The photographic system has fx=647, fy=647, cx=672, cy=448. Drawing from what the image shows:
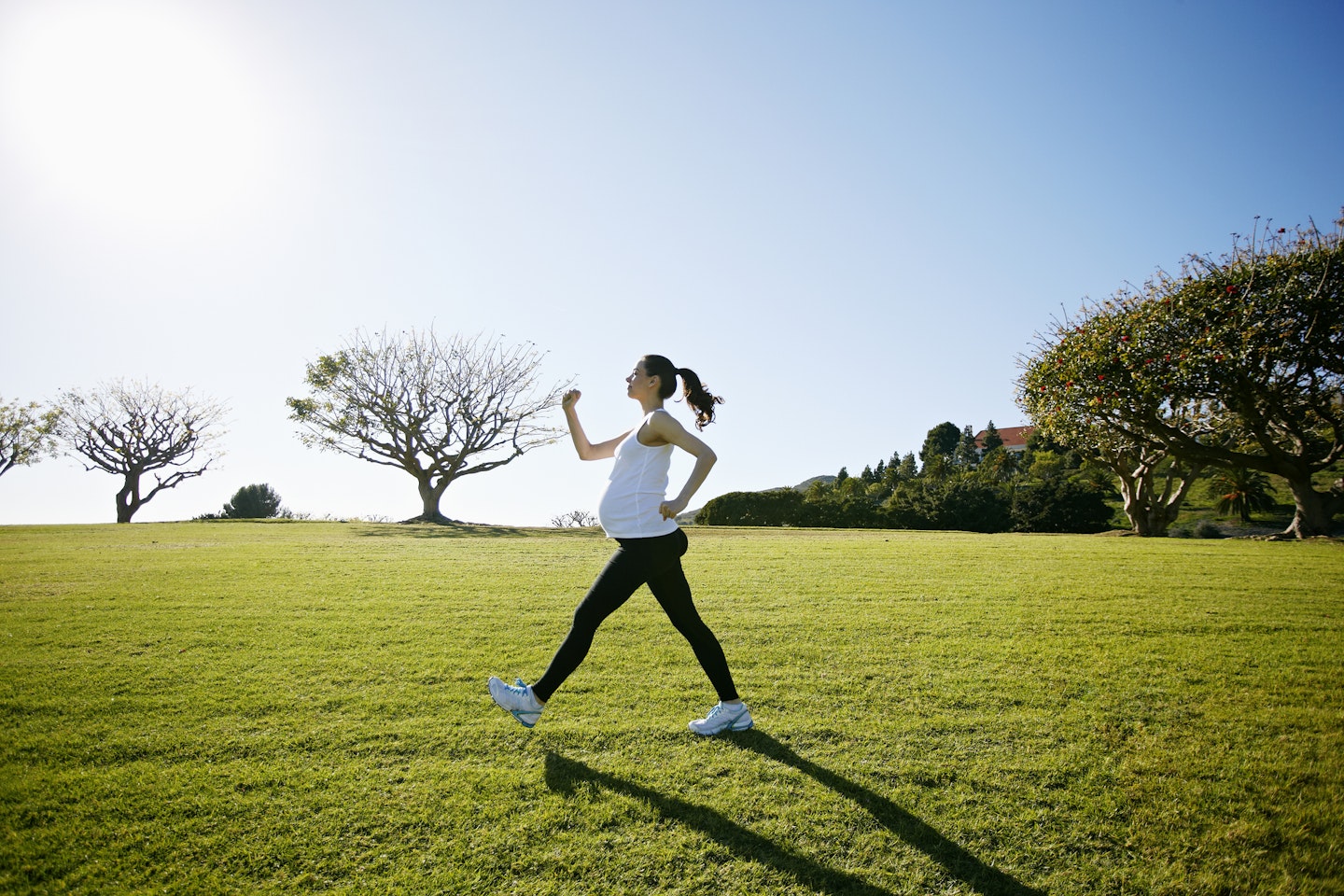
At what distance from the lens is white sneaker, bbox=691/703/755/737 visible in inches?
156

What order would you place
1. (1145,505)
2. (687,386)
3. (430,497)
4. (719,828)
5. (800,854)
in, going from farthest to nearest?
(430,497) → (1145,505) → (687,386) → (719,828) → (800,854)

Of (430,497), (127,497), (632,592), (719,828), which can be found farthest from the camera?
(127,497)

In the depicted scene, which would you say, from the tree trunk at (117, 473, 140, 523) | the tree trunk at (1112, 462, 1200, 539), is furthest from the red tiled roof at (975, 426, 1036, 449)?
the tree trunk at (117, 473, 140, 523)

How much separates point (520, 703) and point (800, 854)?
1.95 meters

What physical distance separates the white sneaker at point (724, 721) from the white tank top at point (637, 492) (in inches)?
45.6

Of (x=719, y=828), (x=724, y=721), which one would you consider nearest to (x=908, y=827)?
(x=719, y=828)

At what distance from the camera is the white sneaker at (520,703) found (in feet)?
13.2

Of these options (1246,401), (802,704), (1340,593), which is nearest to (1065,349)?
(1246,401)

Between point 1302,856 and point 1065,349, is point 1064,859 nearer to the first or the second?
point 1302,856

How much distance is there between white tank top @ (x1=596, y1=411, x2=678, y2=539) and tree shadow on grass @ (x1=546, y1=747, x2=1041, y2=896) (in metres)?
1.36

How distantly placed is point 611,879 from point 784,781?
1157 millimetres

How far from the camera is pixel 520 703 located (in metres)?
4.04

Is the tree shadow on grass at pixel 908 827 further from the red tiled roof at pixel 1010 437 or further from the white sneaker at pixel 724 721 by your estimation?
the red tiled roof at pixel 1010 437

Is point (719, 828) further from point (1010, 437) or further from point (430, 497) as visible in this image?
point (1010, 437)
